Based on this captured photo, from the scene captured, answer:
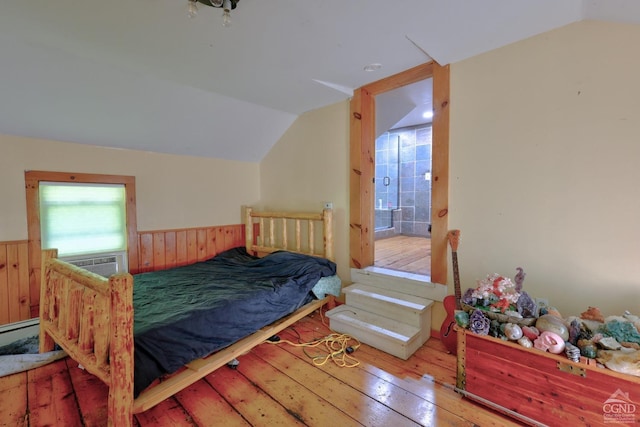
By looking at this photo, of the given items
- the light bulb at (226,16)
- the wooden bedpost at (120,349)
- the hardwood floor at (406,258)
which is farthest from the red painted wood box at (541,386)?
the light bulb at (226,16)

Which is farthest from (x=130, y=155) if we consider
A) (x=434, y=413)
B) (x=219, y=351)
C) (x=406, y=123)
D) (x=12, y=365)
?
(x=406, y=123)

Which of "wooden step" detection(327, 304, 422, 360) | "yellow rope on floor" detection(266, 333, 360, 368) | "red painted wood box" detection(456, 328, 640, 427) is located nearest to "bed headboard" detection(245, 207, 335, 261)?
"wooden step" detection(327, 304, 422, 360)

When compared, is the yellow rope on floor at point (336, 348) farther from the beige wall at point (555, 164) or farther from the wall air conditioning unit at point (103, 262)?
the wall air conditioning unit at point (103, 262)

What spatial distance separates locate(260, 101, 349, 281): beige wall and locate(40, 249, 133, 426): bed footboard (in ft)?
6.57

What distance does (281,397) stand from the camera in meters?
1.61

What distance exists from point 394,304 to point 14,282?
3.13 m

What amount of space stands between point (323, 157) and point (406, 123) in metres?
3.12

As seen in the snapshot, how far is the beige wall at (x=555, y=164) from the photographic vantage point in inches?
60.9

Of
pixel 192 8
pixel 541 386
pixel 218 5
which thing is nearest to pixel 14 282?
pixel 192 8

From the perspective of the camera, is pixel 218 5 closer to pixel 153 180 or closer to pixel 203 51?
pixel 203 51

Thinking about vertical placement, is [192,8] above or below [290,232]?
above

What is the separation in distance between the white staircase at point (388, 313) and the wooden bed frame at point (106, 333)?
47 centimetres

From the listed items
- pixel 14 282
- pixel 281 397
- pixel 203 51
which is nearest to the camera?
pixel 281 397

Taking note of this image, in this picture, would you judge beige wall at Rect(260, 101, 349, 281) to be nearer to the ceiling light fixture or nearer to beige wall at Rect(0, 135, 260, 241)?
beige wall at Rect(0, 135, 260, 241)
